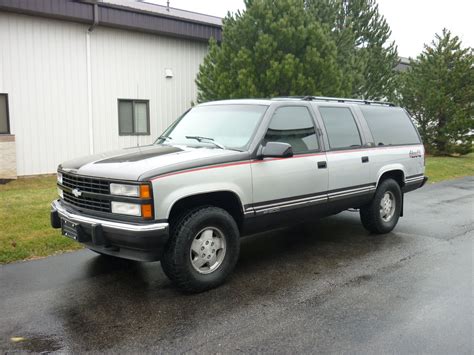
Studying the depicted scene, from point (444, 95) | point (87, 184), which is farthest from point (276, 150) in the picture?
point (444, 95)

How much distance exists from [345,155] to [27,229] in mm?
4608

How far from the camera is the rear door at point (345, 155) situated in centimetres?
615

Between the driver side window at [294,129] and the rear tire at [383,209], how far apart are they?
163 centimetres

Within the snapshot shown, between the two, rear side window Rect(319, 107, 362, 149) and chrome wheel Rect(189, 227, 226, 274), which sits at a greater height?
rear side window Rect(319, 107, 362, 149)

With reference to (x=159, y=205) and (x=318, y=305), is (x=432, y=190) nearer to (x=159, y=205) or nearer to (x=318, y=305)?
(x=318, y=305)

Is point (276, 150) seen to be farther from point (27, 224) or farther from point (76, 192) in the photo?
point (27, 224)

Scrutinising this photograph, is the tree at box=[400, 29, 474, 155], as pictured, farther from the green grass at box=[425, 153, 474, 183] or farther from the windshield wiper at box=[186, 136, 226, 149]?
the windshield wiper at box=[186, 136, 226, 149]

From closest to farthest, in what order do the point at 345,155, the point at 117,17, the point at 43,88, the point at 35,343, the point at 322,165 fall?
the point at 35,343
the point at 322,165
the point at 345,155
the point at 43,88
the point at 117,17

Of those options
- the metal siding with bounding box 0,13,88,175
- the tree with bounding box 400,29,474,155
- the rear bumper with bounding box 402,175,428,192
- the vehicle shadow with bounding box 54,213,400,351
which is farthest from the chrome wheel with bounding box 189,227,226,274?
the tree with bounding box 400,29,474,155

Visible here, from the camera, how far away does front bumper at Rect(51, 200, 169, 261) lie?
4281 millimetres

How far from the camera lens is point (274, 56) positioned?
12.5 metres

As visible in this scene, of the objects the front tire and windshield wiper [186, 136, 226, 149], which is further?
windshield wiper [186, 136, 226, 149]

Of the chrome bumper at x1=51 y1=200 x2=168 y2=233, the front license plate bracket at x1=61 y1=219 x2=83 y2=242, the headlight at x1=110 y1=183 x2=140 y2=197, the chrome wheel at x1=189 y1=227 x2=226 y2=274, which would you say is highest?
the headlight at x1=110 y1=183 x2=140 y2=197

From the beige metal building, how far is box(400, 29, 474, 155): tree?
10079 mm
